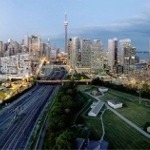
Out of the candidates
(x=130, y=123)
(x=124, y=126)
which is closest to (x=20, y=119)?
(x=124, y=126)

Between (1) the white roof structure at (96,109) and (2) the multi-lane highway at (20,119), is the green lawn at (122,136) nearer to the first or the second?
(1) the white roof structure at (96,109)

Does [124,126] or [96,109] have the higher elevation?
[96,109]

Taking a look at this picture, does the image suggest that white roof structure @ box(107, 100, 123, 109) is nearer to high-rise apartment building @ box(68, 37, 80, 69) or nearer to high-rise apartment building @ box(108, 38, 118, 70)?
high-rise apartment building @ box(68, 37, 80, 69)

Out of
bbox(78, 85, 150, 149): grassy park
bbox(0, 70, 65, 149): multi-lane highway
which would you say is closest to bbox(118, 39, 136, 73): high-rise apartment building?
bbox(0, 70, 65, 149): multi-lane highway

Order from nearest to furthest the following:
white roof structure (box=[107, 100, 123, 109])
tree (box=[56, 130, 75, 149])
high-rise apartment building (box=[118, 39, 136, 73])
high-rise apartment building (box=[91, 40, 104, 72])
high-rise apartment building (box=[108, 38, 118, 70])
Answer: tree (box=[56, 130, 75, 149]) < white roof structure (box=[107, 100, 123, 109]) < high-rise apartment building (box=[91, 40, 104, 72]) < high-rise apartment building (box=[118, 39, 136, 73]) < high-rise apartment building (box=[108, 38, 118, 70])

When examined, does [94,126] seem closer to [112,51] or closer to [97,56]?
[97,56]
